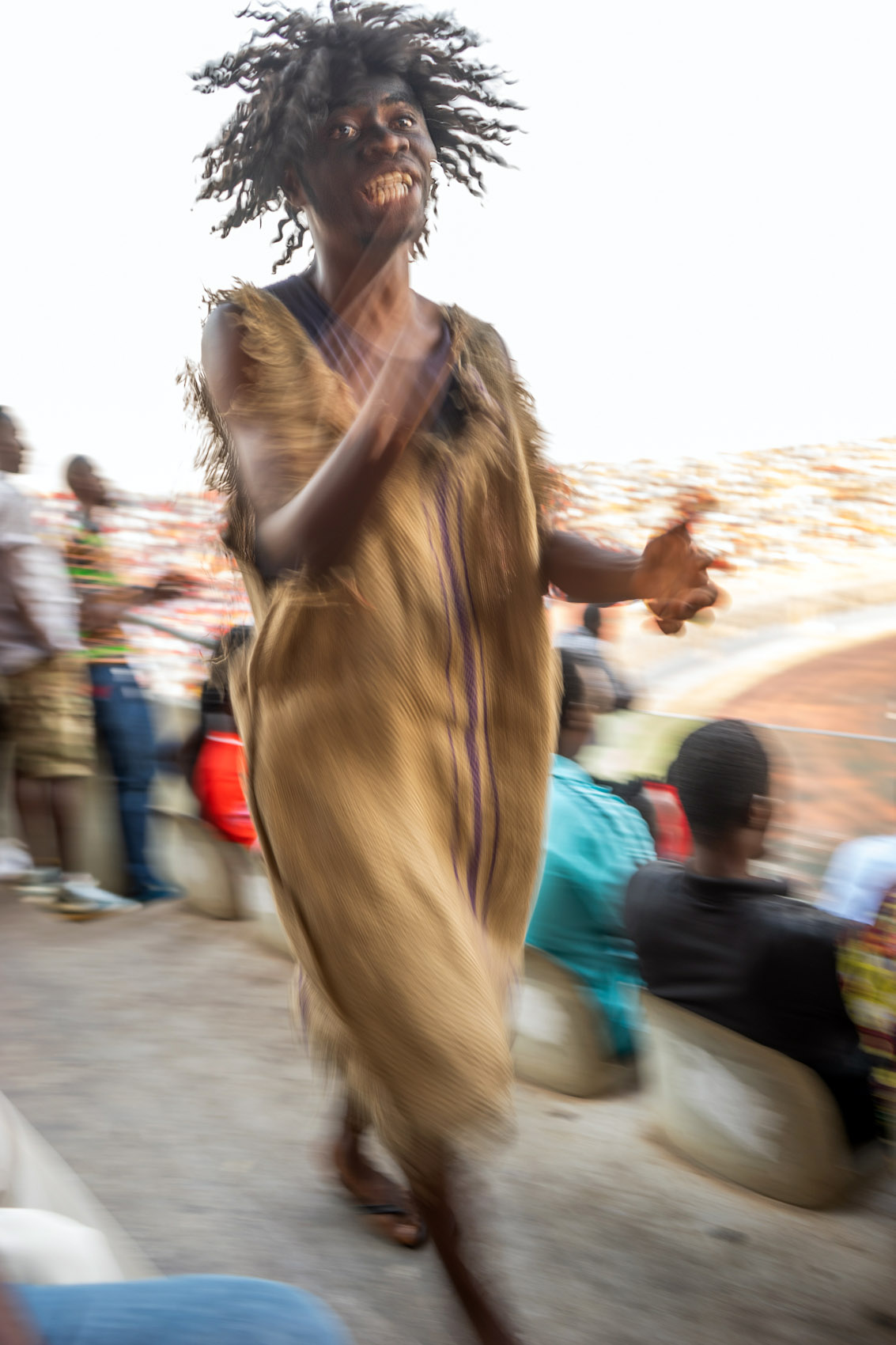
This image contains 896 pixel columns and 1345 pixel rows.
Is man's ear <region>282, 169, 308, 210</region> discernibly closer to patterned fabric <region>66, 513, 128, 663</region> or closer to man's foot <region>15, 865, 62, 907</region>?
patterned fabric <region>66, 513, 128, 663</region>

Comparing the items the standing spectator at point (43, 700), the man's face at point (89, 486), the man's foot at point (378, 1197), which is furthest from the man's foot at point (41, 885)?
the man's foot at point (378, 1197)

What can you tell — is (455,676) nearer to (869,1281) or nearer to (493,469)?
(493,469)

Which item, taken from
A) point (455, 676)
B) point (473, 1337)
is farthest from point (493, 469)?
point (473, 1337)

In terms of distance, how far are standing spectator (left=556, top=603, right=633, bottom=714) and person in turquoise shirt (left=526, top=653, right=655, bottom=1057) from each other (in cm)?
37

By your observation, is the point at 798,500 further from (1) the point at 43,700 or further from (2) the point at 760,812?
(1) the point at 43,700

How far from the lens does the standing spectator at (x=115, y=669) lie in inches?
131

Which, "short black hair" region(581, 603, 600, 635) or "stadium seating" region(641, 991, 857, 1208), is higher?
"short black hair" region(581, 603, 600, 635)

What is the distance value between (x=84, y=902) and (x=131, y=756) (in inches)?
18.1

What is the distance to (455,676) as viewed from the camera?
1.41 metres

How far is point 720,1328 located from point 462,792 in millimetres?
821

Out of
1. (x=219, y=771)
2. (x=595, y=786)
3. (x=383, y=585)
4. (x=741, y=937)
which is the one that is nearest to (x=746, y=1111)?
(x=741, y=937)

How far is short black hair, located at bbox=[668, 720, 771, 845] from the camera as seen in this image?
5.72ft

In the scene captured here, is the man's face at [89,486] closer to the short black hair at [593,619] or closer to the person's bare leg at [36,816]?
the person's bare leg at [36,816]

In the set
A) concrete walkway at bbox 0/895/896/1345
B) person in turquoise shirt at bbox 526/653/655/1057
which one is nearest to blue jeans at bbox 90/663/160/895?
concrete walkway at bbox 0/895/896/1345
